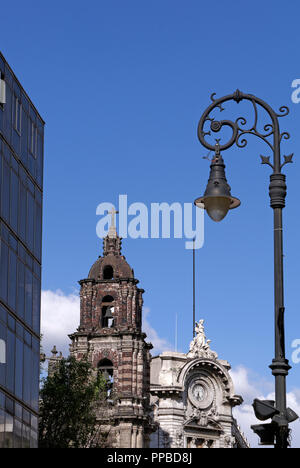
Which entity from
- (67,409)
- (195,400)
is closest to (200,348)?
(195,400)

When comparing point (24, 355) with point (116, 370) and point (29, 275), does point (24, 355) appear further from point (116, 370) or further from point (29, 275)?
point (116, 370)

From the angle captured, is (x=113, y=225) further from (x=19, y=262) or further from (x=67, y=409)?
(x=19, y=262)

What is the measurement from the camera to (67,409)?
68.4 metres

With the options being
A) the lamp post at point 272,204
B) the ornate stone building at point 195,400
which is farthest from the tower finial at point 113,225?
the lamp post at point 272,204

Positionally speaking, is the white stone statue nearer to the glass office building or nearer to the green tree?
the green tree

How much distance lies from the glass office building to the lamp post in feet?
73.7

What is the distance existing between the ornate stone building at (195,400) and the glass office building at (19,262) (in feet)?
148

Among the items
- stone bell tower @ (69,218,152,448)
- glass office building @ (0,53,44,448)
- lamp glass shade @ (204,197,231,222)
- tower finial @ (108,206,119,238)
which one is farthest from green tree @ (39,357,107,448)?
lamp glass shade @ (204,197,231,222)

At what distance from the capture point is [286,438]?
19.9 meters

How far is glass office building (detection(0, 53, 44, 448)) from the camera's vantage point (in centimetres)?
4322

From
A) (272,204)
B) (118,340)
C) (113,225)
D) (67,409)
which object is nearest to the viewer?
(272,204)

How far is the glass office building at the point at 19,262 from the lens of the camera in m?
43.2

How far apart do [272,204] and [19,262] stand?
87.4 ft

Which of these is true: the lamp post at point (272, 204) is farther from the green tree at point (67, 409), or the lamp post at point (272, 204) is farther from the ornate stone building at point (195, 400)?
the ornate stone building at point (195, 400)
